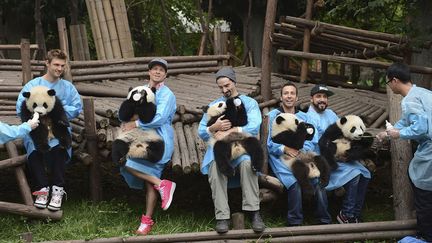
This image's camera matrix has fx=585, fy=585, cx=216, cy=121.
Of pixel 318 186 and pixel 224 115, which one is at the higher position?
pixel 224 115

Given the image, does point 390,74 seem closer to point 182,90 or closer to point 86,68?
point 182,90

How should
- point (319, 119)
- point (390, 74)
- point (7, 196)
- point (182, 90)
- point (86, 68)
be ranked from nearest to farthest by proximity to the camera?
point (390, 74) → point (319, 119) → point (7, 196) → point (182, 90) → point (86, 68)

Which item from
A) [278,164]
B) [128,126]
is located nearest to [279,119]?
[278,164]

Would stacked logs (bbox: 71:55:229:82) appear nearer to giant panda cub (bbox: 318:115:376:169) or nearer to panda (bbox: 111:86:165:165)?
panda (bbox: 111:86:165:165)

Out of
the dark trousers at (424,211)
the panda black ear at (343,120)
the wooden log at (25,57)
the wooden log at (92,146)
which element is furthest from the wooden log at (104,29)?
the dark trousers at (424,211)

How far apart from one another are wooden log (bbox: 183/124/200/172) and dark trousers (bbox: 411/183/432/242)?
197 cm

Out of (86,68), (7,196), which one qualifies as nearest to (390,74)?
(7,196)

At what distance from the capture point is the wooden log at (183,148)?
5480 millimetres

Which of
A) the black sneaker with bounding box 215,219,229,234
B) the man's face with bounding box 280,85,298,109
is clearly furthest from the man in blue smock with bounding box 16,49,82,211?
the man's face with bounding box 280,85,298,109

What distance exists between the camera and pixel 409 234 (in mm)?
5176

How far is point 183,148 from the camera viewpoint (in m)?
5.78

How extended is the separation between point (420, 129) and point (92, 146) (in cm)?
315

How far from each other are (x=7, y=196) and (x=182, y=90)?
261 cm

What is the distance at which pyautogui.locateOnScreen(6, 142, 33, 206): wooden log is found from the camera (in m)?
5.42
